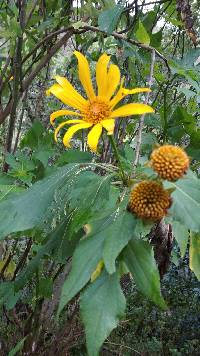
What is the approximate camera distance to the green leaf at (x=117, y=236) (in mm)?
667

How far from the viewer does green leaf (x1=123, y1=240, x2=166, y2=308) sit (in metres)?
0.69

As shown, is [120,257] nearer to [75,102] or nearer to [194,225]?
[194,225]

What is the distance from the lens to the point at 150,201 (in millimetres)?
664

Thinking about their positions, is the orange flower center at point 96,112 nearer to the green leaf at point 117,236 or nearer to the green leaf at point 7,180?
the green leaf at point 117,236

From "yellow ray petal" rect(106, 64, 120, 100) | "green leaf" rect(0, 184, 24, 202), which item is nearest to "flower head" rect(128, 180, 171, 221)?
"yellow ray petal" rect(106, 64, 120, 100)

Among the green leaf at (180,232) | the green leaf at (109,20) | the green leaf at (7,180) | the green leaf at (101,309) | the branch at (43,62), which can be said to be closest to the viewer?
the green leaf at (101,309)

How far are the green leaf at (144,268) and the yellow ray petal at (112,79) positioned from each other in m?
0.30

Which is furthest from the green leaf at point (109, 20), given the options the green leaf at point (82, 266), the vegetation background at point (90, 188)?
the green leaf at point (82, 266)

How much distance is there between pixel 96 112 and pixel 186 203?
9.9 inches

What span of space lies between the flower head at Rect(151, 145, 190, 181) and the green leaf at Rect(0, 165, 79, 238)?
230 mm

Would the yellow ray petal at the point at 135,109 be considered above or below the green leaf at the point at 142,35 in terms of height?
below

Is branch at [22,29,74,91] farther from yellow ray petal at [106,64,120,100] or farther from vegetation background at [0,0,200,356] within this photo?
yellow ray petal at [106,64,120,100]

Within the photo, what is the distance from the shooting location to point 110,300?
2.28 feet

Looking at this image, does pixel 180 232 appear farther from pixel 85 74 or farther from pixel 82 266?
pixel 85 74
